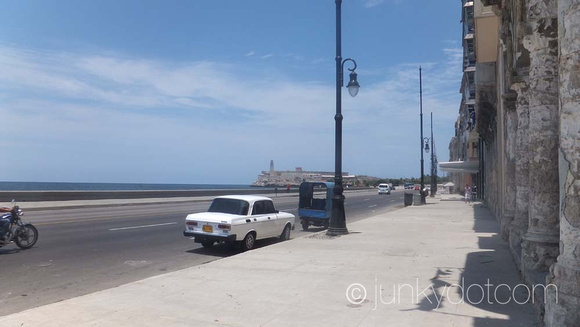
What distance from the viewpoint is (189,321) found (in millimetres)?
5973

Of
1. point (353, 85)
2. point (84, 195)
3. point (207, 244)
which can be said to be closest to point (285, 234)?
point (207, 244)

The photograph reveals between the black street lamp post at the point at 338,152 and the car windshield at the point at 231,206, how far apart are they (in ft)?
9.80

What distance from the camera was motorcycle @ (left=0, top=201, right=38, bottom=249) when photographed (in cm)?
1194

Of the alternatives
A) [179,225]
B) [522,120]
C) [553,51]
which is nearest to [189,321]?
[553,51]

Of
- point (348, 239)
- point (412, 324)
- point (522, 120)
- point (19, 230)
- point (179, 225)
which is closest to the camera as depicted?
point (412, 324)

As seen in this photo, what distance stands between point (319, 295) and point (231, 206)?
6.64 meters

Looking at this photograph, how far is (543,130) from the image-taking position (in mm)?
6414

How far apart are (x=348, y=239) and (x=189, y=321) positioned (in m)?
8.48

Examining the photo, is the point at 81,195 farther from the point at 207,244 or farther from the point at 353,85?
the point at 353,85

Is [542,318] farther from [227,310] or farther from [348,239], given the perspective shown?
[348,239]

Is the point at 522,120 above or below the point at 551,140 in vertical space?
above

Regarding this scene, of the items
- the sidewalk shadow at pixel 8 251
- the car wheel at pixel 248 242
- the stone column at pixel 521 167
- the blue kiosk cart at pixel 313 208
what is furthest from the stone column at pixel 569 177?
the blue kiosk cart at pixel 313 208

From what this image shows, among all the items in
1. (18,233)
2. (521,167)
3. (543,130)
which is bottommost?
(18,233)

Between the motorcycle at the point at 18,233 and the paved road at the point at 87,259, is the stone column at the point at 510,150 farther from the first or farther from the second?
the motorcycle at the point at 18,233
